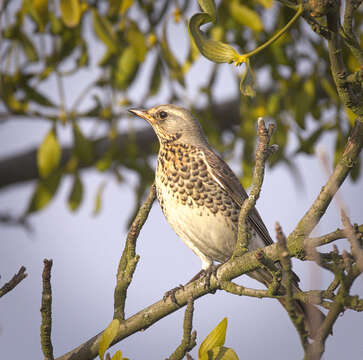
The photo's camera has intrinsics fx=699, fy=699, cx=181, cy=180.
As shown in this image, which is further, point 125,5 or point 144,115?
point 144,115

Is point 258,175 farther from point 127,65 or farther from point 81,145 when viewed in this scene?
point 81,145

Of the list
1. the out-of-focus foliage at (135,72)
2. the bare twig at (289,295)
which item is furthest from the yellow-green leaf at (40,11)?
the bare twig at (289,295)

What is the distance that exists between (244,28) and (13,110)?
115 centimetres

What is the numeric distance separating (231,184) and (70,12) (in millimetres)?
1068

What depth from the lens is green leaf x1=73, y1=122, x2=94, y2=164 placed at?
3.18 metres

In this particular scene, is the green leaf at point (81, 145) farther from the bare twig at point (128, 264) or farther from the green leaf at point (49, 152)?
the bare twig at point (128, 264)

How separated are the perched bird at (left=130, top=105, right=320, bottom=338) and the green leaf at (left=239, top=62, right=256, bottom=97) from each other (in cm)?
123

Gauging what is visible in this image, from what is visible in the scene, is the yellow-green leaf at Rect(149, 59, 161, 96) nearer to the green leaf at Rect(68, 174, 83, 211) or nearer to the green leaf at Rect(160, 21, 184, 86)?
the green leaf at Rect(160, 21, 184, 86)

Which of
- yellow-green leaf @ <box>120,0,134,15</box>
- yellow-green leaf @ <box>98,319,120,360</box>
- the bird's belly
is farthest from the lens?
the bird's belly

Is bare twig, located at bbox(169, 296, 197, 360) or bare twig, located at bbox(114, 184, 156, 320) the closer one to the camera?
bare twig, located at bbox(169, 296, 197, 360)

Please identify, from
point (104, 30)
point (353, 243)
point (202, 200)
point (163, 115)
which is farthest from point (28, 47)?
point (353, 243)

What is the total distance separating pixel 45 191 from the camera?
11.2 feet

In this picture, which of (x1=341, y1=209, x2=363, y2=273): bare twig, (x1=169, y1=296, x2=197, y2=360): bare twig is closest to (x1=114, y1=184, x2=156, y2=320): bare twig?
(x1=169, y1=296, x2=197, y2=360): bare twig

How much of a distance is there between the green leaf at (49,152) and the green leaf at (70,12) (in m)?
0.58
